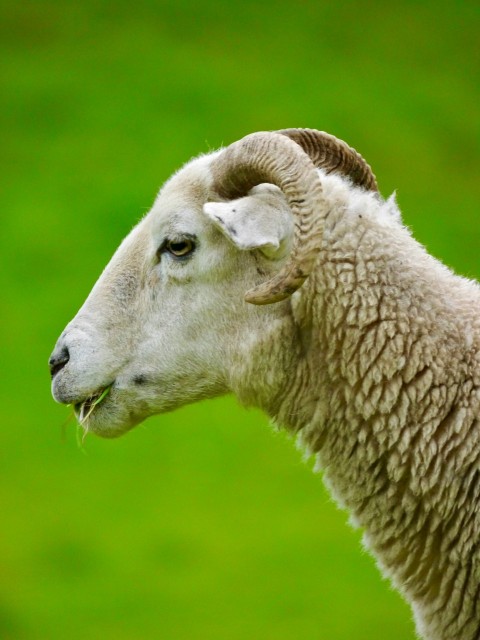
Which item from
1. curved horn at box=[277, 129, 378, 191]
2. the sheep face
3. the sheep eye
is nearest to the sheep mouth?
the sheep face

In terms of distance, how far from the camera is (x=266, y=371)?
3633mm

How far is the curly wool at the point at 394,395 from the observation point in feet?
11.1

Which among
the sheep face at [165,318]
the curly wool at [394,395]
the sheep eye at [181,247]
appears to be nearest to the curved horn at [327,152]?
the curly wool at [394,395]

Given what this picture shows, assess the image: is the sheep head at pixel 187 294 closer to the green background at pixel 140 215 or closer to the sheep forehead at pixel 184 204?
the sheep forehead at pixel 184 204

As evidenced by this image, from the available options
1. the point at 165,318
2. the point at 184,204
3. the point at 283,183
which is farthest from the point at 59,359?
the point at 283,183

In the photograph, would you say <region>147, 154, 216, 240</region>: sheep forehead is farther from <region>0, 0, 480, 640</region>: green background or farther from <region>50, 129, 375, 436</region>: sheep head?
<region>0, 0, 480, 640</region>: green background

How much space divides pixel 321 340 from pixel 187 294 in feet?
1.71

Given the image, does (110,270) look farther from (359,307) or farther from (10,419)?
(10,419)

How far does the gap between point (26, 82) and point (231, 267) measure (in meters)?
8.70

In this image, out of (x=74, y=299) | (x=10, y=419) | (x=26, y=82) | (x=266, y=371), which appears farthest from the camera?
(x=26, y=82)

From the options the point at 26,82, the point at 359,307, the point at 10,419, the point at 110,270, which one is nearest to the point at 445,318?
the point at 359,307

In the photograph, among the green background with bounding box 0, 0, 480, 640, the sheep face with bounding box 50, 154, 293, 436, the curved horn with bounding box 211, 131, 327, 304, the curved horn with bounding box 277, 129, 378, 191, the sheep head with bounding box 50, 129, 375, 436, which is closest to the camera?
the curved horn with bounding box 211, 131, 327, 304

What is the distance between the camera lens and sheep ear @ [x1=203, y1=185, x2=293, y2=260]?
341cm

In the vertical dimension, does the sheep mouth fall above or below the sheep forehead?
below
